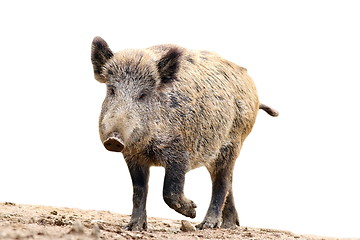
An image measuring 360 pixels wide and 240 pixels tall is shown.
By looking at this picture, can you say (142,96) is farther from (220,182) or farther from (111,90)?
(220,182)

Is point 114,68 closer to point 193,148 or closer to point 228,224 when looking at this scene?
point 193,148

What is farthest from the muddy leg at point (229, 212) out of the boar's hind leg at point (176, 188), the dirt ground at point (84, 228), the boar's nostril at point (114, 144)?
the boar's nostril at point (114, 144)

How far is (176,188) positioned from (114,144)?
1408 mm

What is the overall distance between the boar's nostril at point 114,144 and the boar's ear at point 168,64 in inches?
56.0

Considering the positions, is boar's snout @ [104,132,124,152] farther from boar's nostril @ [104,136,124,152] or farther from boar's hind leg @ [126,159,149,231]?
boar's hind leg @ [126,159,149,231]

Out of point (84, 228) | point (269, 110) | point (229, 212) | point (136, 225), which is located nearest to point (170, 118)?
point (136, 225)

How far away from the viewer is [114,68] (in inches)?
403

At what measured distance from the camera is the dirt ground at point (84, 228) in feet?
26.3

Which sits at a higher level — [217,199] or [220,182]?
[220,182]

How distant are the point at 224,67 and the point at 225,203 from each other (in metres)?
2.37

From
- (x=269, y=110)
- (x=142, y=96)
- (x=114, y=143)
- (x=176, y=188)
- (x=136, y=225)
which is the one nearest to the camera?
(x=114, y=143)

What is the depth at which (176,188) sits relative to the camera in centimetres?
1041

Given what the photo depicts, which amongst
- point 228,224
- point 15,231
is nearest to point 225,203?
point 228,224

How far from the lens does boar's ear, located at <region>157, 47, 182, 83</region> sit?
34.2 ft
